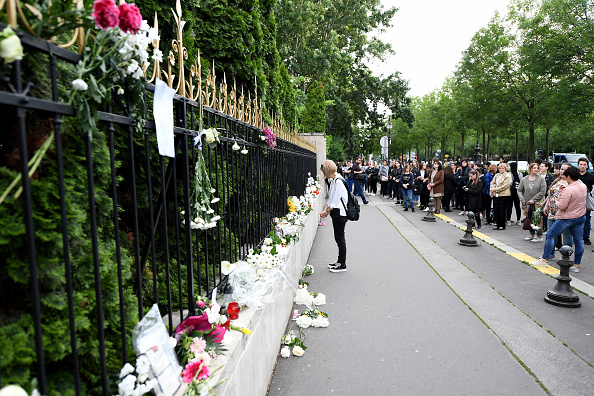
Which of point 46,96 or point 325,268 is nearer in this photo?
point 46,96

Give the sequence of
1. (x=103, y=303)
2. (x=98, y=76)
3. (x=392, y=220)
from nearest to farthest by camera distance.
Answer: (x=98, y=76), (x=103, y=303), (x=392, y=220)

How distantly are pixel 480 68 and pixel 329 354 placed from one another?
33.3 meters

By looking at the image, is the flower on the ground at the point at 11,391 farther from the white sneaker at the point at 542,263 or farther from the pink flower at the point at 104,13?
the white sneaker at the point at 542,263

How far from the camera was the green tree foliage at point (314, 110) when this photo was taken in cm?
2234

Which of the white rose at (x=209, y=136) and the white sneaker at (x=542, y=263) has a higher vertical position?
the white rose at (x=209, y=136)

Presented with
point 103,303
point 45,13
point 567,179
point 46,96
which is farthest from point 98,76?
point 567,179

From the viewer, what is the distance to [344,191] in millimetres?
7348

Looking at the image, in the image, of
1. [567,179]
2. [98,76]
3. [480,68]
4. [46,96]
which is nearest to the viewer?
[46,96]

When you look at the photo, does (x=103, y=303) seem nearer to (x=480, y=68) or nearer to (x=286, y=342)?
(x=286, y=342)

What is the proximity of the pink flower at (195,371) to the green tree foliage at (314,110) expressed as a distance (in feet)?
68.2

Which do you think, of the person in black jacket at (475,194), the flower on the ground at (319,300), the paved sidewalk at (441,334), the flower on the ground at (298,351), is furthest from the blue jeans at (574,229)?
the flower on the ground at (298,351)

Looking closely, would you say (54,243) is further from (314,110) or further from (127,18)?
(314,110)

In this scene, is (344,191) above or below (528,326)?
above

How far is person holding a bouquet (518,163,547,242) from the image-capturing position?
32.8ft
